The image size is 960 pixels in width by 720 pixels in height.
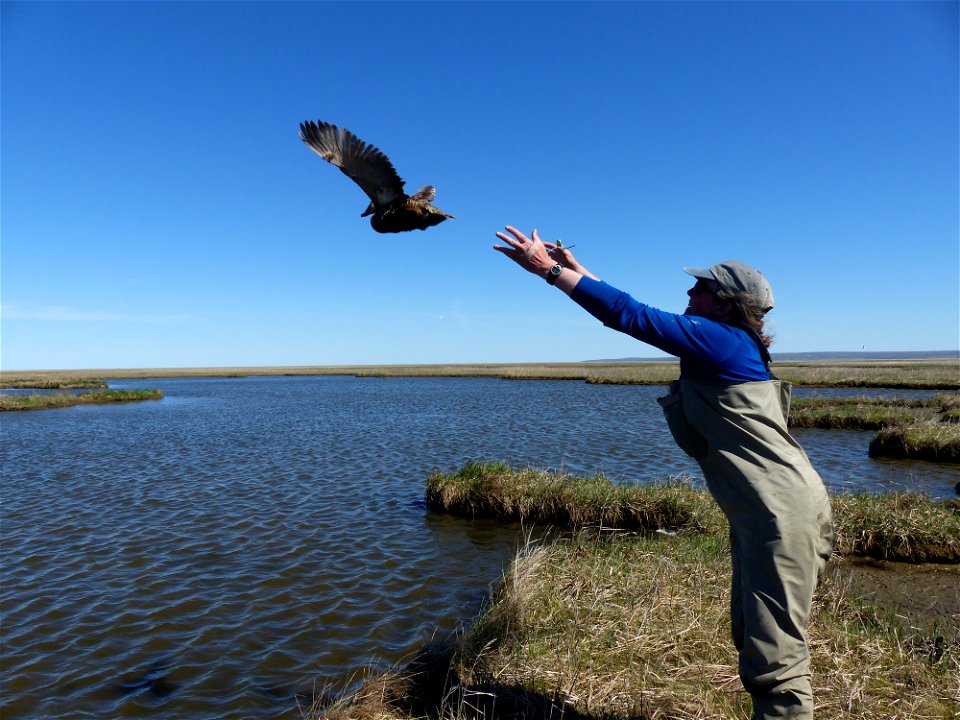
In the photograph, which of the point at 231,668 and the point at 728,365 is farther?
the point at 231,668

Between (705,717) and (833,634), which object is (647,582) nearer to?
(833,634)

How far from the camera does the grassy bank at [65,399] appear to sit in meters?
36.5

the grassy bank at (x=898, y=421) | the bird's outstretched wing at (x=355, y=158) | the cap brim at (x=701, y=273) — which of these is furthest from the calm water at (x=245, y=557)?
the cap brim at (x=701, y=273)

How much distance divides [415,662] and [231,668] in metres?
2.23

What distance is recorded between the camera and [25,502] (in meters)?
12.6

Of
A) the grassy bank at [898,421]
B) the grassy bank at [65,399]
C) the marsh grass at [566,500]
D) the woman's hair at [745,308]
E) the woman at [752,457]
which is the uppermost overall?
the woman's hair at [745,308]

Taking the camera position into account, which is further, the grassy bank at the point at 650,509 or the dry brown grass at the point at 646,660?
the grassy bank at the point at 650,509

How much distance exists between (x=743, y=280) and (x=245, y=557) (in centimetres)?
853

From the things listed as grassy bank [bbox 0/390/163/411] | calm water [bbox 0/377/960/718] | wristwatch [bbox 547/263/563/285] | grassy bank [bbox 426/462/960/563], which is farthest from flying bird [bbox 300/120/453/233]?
grassy bank [bbox 0/390/163/411]

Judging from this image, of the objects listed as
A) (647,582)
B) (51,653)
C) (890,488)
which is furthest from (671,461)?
(51,653)

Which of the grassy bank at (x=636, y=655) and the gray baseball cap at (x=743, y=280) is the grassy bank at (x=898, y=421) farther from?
the gray baseball cap at (x=743, y=280)

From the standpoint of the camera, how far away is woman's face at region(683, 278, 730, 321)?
2891 mm

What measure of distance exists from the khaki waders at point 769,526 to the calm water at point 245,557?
416 centimetres

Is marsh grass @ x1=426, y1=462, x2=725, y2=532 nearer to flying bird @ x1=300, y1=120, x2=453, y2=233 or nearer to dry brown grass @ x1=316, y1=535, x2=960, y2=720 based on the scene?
dry brown grass @ x1=316, y1=535, x2=960, y2=720
